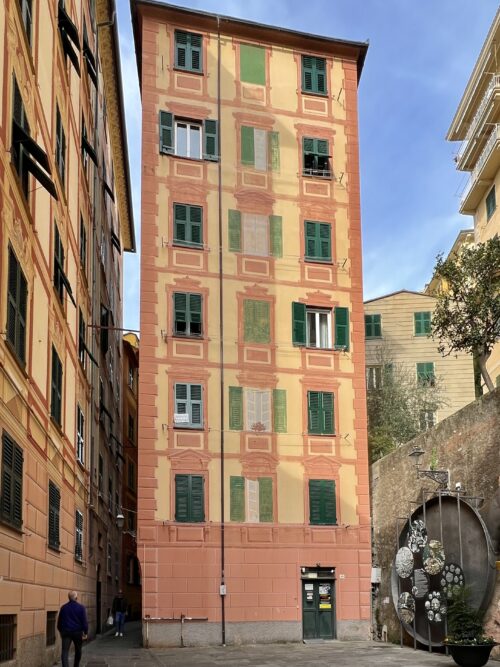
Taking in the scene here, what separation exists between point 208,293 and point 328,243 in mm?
4963

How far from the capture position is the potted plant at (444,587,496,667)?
1892 cm

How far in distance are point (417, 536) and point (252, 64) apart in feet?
59.1

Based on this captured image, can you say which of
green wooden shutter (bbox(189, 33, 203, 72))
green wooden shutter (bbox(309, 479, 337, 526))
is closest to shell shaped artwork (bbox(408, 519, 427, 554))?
green wooden shutter (bbox(309, 479, 337, 526))

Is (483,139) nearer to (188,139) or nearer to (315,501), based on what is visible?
(188,139)

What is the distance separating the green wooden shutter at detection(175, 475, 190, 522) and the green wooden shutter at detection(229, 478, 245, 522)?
144 cm

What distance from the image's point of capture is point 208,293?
30.2 meters

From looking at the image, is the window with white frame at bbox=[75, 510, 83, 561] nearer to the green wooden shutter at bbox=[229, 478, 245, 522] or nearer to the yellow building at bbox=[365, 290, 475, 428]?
the green wooden shutter at bbox=[229, 478, 245, 522]

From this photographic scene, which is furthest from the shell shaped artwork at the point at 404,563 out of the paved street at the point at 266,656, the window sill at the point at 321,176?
the window sill at the point at 321,176

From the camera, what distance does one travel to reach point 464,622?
65.9 ft

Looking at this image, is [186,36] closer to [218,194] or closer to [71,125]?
[218,194]

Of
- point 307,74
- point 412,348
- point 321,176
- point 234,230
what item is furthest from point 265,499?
point 412,348

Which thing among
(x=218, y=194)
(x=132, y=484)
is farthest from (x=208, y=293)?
(x=132, y=484)

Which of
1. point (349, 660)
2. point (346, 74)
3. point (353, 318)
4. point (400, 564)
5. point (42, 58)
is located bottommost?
point (349, 660)

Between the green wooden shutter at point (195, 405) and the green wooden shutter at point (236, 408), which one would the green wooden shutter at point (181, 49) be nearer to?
the green wooden shutter at point (195, 405)
